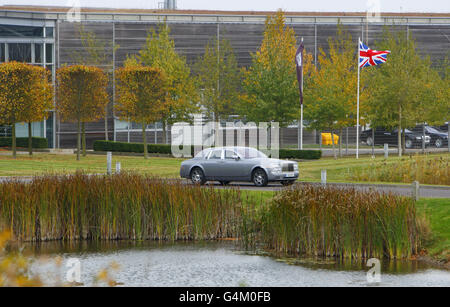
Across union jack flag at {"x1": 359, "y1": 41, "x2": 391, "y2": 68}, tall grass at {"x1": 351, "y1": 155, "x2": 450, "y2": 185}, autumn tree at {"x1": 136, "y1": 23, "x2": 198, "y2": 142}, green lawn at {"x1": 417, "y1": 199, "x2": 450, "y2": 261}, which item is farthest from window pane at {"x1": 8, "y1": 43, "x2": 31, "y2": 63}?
green lawn at {"x1": 417, "y1": 199, "x2": 450, "y2": 261}

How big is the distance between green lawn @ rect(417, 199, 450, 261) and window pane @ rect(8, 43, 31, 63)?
137 ft

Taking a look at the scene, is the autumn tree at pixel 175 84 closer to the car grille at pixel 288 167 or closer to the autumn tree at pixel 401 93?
the autumn tree at pixel 401 93

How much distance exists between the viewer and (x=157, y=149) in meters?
47.2

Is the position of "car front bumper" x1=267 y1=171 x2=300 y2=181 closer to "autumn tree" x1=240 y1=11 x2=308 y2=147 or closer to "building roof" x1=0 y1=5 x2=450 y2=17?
"autumn tree" x1=240 y1=11 x2=308 y2=147

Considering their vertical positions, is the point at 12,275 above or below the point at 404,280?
above

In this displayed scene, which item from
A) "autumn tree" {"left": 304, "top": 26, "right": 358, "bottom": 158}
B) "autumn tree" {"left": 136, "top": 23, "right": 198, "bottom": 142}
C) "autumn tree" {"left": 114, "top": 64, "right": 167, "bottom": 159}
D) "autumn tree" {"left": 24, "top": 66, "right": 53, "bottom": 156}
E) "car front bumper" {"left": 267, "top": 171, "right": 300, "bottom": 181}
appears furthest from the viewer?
"autumn tree" {"left": 136, "top": 23, "right": 198, "bottom": 142}

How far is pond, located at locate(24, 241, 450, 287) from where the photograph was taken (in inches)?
569

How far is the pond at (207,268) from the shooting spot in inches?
569

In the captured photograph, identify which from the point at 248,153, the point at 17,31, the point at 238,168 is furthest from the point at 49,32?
the point at 238,168
